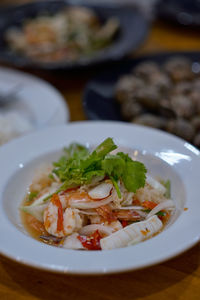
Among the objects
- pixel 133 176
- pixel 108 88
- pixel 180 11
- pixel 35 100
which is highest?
pixel 180 11

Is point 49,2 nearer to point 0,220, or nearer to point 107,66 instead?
point 107,66

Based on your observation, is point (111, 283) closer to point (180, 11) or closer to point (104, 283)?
point (104, 283)

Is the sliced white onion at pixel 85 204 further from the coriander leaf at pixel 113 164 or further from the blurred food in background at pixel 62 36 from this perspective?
the blurred food in background at pixel 62 36

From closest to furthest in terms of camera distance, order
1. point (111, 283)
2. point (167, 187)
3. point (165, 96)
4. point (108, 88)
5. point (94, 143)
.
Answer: point (111, 283) < point (167, 187) < point (94, 143) < point (165, 96) < point (108, 88)

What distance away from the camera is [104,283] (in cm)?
107

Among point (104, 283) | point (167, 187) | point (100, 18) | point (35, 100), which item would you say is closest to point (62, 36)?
point (100, 18)

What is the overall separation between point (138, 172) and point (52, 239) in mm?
321

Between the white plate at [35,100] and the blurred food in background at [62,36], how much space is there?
0.30 meters

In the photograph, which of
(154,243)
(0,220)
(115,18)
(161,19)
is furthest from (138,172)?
(161,19)

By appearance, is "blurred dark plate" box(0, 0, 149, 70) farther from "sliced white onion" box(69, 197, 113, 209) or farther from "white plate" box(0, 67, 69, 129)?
"sliced white onion" box(69, 197, 113, 209)

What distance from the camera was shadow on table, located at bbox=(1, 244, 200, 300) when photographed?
1.04m

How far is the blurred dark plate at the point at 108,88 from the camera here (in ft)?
6.10

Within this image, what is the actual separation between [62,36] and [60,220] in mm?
1902

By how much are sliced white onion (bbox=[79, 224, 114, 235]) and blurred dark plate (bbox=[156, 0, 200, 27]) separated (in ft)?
7.02
